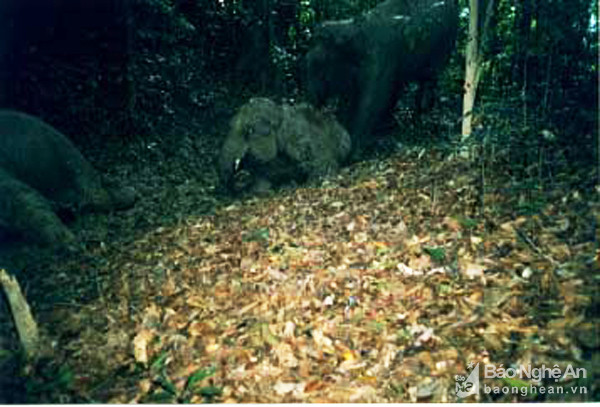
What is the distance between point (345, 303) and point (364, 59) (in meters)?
5.75

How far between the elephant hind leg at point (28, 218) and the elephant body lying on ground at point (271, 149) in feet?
7.88

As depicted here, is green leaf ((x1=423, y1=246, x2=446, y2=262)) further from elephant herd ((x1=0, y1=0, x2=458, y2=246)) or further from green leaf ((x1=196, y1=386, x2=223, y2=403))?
elephant herd ((x1=0, y1=0, x2=458, y2=246))

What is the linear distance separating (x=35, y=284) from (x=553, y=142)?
5.30 meters

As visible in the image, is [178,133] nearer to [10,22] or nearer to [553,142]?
[10,22]

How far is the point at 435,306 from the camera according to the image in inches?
135

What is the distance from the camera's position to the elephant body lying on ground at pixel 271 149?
7.15m

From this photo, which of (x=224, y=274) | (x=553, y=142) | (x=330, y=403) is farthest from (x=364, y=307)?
(x=553, y=142)

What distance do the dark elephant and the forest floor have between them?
3.29 m

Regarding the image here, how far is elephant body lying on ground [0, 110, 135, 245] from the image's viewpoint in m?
5.68

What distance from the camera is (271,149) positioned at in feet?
23.5

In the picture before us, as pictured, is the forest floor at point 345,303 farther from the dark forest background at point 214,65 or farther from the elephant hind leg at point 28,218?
the dark forest background at point 214,65

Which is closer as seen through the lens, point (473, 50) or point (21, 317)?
point (21, 317)

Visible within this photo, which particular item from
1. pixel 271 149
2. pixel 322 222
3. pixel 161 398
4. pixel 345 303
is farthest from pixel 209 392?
pixel 271 149

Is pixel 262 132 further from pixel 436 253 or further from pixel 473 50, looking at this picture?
pixel 436 253
